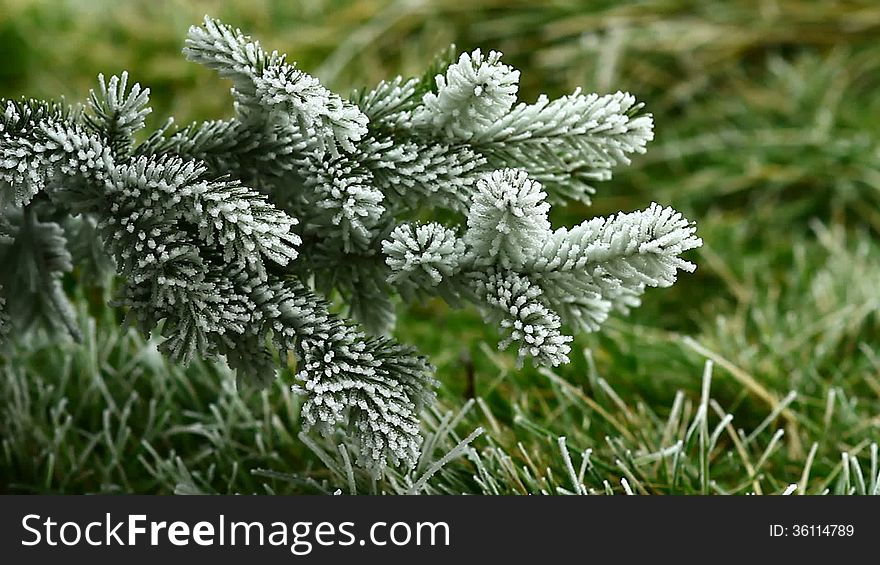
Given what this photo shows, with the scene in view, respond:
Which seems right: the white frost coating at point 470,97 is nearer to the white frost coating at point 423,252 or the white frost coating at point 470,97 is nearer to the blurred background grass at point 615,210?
the white frost coating at point 423,252

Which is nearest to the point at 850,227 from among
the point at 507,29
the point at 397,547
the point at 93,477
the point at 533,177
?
the point at 507,29

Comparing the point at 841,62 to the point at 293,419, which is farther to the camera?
the point at 841,62

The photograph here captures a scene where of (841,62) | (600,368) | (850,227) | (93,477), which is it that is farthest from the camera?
(841,62)

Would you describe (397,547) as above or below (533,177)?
below

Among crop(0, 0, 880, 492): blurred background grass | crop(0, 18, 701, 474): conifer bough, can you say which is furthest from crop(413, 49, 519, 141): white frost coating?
crop(0, 0, 880, 492): blurred background grass

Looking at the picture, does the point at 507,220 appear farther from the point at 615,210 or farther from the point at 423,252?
the point at 615,210

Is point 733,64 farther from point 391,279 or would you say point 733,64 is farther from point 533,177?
point 391,279

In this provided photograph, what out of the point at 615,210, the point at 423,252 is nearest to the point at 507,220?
the point at 423,252

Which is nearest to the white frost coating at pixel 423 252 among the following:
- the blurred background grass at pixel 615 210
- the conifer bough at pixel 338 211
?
the conifer bough at pixel 338 211
